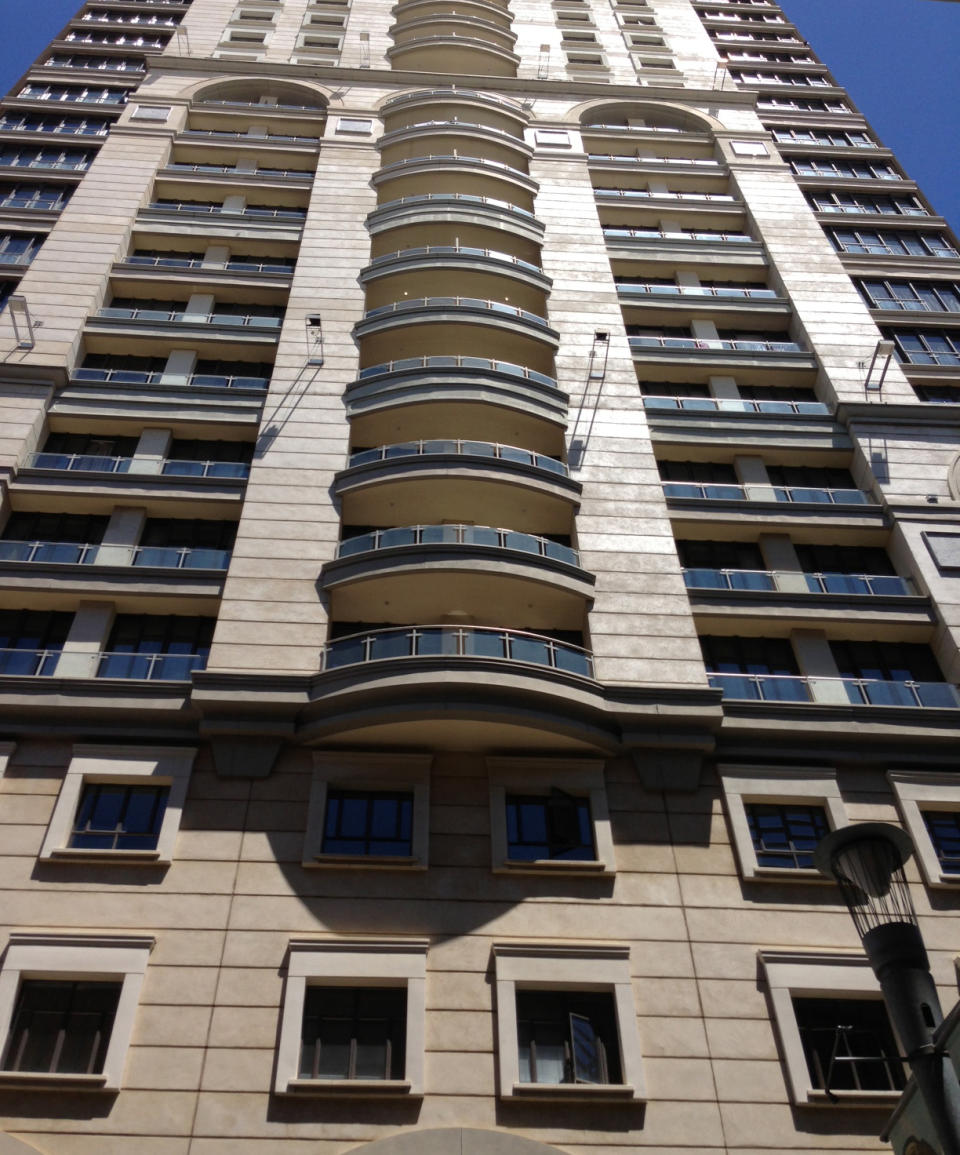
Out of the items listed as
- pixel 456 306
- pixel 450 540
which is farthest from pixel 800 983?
pixel 456 306

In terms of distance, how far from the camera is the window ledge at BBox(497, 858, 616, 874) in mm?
20531

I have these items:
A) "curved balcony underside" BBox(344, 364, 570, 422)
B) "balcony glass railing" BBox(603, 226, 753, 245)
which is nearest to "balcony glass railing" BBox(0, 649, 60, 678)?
"curved balcony underside" BBox(344, 364, 570, 422)

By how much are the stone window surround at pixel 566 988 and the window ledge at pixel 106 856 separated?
6.47 meters

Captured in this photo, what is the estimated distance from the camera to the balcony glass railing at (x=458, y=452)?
27094mm

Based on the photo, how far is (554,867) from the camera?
20.6 m

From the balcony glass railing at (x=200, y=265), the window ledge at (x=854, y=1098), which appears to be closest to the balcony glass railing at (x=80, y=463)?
the balcony glass railing at (x=200, y=265)

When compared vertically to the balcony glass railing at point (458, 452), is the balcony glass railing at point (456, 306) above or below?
above

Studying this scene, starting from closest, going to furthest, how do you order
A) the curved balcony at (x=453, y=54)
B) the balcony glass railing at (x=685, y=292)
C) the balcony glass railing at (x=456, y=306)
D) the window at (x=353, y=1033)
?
the window at (x=353, y=1033)
the balcony glass railing at (x=456, y=306)
the balcony glass railing at (x=685, y=292)
the curved balcony at (x=453, y=54)

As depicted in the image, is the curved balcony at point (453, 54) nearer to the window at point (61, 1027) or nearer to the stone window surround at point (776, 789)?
the stone window surround at point (776, 789)

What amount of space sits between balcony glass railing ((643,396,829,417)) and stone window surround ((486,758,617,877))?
13023 millimetres

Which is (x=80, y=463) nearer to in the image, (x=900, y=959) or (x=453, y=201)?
(x=453, y=201)

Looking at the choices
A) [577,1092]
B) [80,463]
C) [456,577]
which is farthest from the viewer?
[80,463]

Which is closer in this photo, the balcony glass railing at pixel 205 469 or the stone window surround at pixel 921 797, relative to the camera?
the stone window surround at pixel 921 797

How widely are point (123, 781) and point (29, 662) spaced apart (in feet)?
12.9
